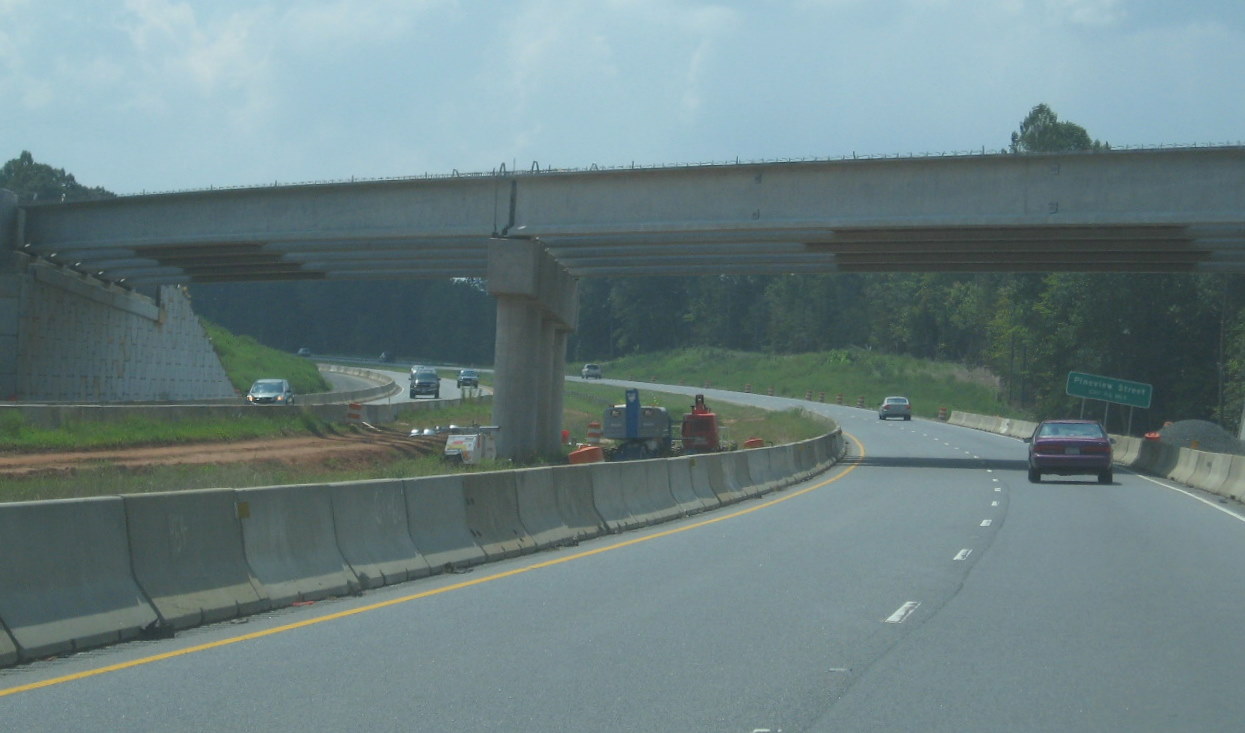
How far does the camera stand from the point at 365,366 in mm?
150750

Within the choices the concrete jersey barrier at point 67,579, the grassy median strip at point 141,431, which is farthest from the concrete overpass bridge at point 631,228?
the concrete jersey barrier at point 67,579

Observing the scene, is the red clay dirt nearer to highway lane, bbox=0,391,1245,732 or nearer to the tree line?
the tree line

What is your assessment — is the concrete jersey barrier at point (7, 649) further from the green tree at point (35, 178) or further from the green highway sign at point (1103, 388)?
the green tree at point (35, 178)

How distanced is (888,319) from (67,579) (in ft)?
484

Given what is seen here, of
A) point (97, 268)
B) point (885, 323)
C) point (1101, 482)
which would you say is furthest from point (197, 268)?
point (885, 323)

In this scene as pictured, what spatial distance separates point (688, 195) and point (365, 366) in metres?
114

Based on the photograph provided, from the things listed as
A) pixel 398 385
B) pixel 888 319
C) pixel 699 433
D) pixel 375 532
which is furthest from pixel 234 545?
pixel 888 319

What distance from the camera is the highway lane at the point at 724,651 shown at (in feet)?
26.5

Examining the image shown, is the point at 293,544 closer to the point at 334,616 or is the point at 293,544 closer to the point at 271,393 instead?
the point at 334,616

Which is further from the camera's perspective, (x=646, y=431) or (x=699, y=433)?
(x=699, y=433)

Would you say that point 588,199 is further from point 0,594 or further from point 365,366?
point 365,366

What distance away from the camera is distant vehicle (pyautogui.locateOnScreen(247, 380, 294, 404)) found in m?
59.7

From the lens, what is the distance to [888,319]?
504ft

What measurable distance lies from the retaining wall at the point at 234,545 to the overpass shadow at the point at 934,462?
2772 cm
